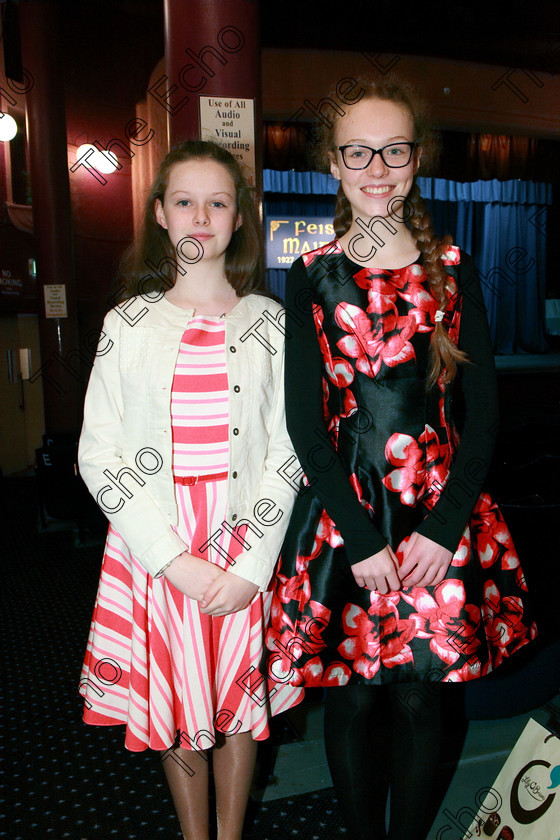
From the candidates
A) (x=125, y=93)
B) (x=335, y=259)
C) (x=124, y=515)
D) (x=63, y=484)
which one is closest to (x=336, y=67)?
(x=125, y=93)

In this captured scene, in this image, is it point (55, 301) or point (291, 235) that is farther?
point (291, 235)

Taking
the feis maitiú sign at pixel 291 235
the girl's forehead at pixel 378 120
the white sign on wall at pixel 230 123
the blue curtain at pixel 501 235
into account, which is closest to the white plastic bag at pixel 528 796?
the girl's forehead at pixel 378 120

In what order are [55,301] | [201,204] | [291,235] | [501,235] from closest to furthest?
[201,204] < [55,301] < [291,235] < [501,235]

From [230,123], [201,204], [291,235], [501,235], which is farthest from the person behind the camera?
[501,235]

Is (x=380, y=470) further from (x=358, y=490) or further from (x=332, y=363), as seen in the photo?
(x=332, y=363)

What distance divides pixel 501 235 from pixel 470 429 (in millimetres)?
10041

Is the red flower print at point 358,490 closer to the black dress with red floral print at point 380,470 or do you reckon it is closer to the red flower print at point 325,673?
the black dress with red floral print at point 380,470

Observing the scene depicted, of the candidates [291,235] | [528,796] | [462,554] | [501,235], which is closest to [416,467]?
[462,554]

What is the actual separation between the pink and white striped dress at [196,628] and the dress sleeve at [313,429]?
16cm

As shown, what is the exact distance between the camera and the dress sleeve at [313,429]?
1128mm

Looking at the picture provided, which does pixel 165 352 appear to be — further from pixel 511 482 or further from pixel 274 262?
pixel 274 262

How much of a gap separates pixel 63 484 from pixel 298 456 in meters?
2.87

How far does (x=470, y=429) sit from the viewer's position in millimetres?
1216

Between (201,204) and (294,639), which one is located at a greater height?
(201,204)
